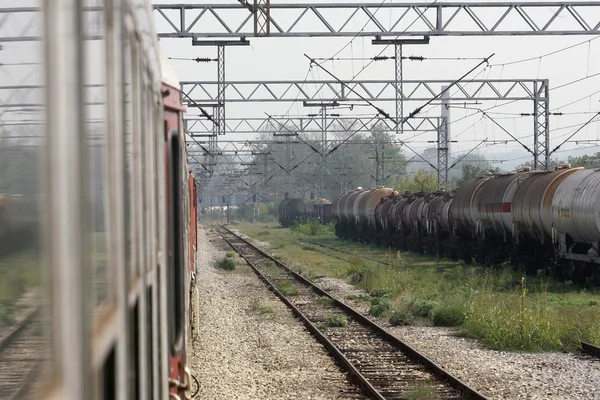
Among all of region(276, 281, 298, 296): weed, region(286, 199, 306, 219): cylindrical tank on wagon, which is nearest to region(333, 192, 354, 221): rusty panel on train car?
region(286, 199, 306, 219): cylindrical tank on wagon

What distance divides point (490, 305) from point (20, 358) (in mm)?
16703

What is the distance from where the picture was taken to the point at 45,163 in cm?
154

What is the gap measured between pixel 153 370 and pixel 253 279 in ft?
82.8

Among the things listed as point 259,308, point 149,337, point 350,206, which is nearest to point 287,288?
point 259,308

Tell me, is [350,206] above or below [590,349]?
above

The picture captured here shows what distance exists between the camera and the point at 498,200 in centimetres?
2978

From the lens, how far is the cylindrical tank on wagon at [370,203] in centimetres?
5119

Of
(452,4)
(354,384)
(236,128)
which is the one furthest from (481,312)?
(236,128)

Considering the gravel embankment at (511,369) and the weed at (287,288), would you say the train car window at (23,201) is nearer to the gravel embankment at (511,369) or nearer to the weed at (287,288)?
the gravel embankment at (511,369)

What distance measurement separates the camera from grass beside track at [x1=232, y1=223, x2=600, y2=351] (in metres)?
14.9

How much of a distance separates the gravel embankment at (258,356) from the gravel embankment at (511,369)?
154cm

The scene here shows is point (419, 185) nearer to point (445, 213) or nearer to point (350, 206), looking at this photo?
point (350, 206)

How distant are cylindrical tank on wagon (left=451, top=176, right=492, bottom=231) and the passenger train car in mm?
30230

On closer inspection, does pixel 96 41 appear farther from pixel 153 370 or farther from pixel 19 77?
pixel 153 370
